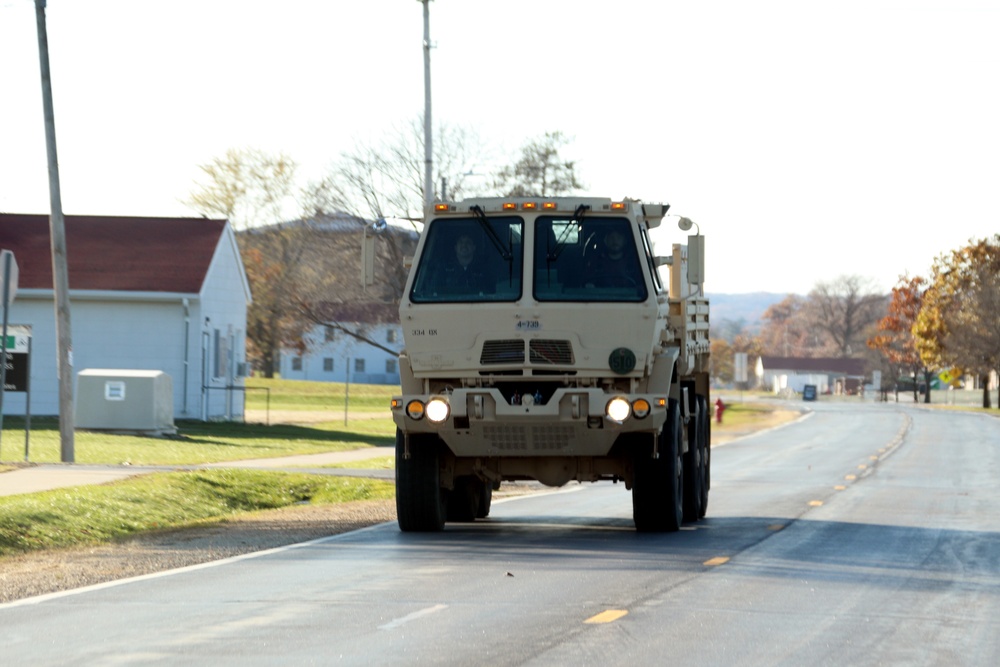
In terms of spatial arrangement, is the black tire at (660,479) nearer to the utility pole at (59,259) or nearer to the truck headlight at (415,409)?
the truck headlight at (415,409)

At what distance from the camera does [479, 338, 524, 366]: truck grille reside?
14680mm

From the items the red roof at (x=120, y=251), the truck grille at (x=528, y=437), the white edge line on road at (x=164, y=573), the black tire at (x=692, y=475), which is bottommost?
the white edge line on road at (x=164, y=573)

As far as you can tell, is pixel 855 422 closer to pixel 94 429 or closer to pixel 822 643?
pixel 94 429

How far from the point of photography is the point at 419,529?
1574cm

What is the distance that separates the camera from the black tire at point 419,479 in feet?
50.4

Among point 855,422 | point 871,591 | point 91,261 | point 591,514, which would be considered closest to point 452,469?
point 591,514

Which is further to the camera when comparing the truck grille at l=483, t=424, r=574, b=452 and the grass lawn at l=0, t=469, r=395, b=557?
the grass lawn at l=0, t=469, r=395, b=557

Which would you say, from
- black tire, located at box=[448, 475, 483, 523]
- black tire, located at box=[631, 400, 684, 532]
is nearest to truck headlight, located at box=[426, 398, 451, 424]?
black tire, located at box=[631, 400, 684, 532]

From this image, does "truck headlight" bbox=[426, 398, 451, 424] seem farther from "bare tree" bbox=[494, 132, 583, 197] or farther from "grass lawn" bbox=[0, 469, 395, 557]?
"bare tree" bbox=[494, 132, 583, 197]

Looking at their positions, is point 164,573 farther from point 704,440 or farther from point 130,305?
point 130,305

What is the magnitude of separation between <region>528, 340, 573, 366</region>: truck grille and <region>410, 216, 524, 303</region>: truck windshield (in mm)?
501

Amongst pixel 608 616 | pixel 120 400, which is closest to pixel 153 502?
pixel 608 616

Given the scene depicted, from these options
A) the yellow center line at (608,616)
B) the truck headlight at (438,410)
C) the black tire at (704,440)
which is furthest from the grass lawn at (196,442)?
the yellow center line at (608,616)

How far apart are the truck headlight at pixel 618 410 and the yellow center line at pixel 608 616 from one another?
4.37 metres
